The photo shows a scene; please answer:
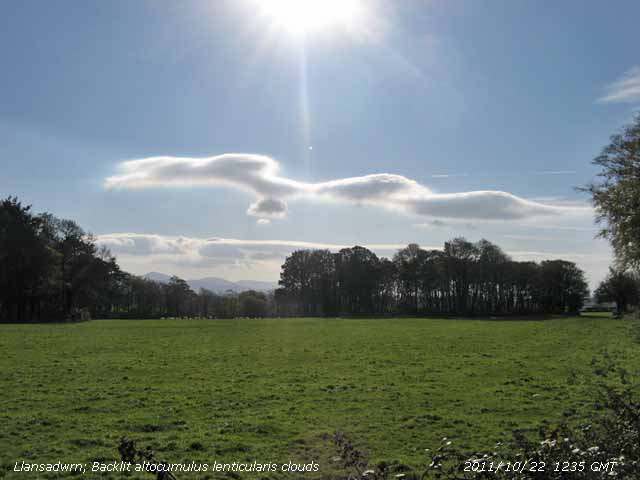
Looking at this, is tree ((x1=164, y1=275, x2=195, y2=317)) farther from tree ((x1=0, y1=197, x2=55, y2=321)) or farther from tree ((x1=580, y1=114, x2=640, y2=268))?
tree ((x1=580, y1=114, x2=640, y2=268))

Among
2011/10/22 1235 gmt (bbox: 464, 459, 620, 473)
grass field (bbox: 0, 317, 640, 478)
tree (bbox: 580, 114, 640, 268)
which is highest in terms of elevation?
tree (bbox: 580, 114, 640, 268)

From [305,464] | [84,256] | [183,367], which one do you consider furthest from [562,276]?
[305,464]

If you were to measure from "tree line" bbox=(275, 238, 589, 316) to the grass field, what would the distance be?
3446 inches

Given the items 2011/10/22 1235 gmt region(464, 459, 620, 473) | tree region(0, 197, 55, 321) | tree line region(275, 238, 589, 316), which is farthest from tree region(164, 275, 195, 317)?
2011/10/22 1235 gmt region(464, 459, 620, 473)

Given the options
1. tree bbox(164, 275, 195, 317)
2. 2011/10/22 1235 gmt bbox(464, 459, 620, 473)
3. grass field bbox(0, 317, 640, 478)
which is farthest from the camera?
tree bbox(164, 275, 195, 317)

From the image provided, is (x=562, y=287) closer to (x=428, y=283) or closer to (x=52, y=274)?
(x=428, y=283)

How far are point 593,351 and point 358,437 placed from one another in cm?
2328

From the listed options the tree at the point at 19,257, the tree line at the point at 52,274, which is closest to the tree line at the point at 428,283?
the tree line at the point at 52,274

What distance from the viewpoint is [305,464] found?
918 centimetres

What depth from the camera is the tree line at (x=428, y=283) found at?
113 m

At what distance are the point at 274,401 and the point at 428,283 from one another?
339 ft

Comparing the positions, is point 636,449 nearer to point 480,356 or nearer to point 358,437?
point 358,437

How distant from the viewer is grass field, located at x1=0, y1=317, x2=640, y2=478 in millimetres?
10328

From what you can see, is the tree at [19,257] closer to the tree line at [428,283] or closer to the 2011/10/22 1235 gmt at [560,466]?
the tree line at [428,283]
